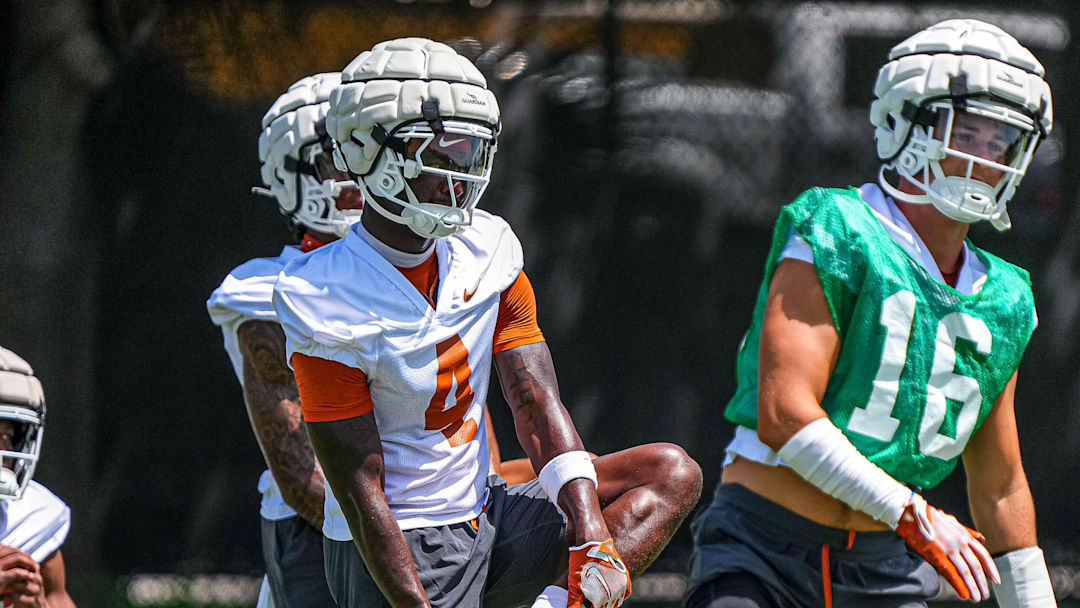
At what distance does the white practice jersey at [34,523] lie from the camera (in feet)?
10.9

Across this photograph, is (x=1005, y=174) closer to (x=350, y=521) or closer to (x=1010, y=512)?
(x=1010, y=512)

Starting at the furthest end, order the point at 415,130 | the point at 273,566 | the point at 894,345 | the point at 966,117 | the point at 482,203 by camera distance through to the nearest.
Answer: the point at 482,203, the point at 273,566, the point at 966,117, the point at 894,345, the point at 415,130

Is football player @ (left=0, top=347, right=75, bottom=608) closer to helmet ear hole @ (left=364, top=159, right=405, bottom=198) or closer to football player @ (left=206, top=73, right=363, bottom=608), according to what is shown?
football player @ (left=206, top=73, right=363, bottom=608)

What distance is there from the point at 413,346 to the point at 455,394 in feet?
0.50

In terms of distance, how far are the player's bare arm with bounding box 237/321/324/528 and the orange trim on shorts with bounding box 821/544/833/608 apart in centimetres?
116

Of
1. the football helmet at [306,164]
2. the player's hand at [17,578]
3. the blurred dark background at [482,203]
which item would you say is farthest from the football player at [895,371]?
the blurred dark background at [482,203]

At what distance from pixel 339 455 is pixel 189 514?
2685 millimetres

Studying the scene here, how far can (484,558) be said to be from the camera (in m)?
2.61

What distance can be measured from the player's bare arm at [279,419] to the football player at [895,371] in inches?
36.1

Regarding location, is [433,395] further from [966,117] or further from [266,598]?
[966,117]

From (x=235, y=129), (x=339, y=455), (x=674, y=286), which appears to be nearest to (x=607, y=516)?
(x=339, y=455)

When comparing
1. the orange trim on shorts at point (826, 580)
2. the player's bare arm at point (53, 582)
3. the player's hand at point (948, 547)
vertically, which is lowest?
the player's bare arm at point (53, 582)

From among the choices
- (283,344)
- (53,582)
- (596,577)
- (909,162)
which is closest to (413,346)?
(596,577)

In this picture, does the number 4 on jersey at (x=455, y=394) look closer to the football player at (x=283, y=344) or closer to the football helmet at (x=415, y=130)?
the football helmet at (x=415, y=130)
